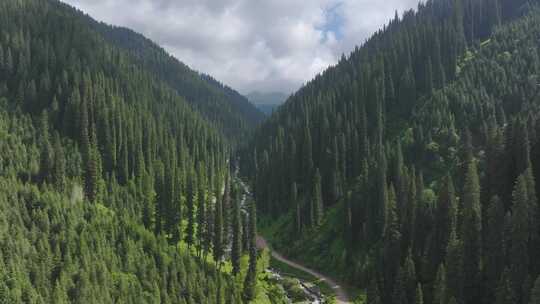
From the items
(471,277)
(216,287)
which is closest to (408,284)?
(471,277)

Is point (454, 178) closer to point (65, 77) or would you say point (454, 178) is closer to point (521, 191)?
point (521, 191)

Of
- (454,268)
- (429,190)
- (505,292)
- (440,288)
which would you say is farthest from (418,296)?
(429,190)

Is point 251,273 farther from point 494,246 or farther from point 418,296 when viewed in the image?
point 494,246

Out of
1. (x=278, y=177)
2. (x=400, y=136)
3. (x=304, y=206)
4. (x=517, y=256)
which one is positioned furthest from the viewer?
(x=278, y=177)

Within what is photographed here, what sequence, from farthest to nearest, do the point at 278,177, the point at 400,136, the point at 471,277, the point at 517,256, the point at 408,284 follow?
the point at 278,177
the point at 400,136
the point at 408,284
the point at 471,277
the point at 517,256

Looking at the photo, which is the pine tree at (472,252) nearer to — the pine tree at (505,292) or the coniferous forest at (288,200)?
the coniferous forest at (288,200)

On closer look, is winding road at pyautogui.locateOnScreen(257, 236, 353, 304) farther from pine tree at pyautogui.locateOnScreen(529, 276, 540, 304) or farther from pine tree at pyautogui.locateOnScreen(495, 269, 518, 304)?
pine tree at pyautogui.locateOnScreen(529, 276, 540, 304)

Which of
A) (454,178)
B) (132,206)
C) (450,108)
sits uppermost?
(450,108)
